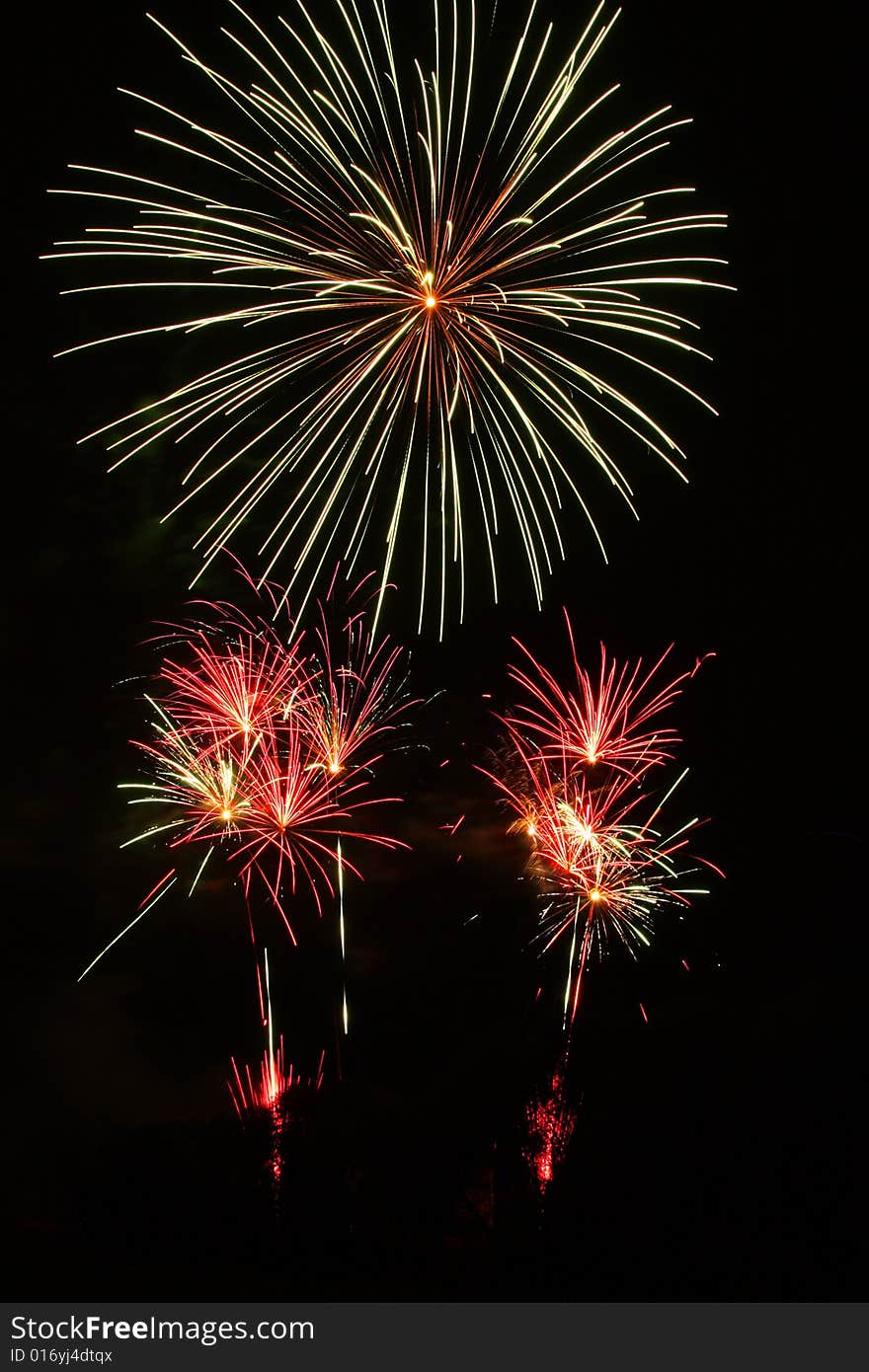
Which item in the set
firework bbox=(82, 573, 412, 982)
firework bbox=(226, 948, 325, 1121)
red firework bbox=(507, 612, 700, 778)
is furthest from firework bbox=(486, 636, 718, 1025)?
firework bbox=(226, 948, 325, 1121)

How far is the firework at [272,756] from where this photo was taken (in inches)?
384

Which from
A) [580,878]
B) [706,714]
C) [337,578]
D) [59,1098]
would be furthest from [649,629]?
[59,1098]

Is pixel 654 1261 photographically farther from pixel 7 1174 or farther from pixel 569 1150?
pixel 7 1174

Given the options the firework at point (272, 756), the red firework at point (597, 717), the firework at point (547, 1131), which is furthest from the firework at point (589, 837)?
the firework at point (272, 756)

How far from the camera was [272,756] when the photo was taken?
1025 centimetres

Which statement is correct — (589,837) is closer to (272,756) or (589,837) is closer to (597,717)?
(597,717)

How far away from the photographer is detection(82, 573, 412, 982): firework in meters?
9.75

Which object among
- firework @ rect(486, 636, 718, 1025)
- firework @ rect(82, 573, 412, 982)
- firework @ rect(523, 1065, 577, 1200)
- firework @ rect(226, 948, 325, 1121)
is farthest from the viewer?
firework @ rect(82, 573, 412, 982)

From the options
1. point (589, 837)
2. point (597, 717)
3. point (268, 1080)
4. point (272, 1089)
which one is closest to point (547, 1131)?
point (272, 1089)

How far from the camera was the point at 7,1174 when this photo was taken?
7.48 meters

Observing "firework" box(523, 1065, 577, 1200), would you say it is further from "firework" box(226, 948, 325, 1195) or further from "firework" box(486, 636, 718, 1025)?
"firework" box(226, 948, 325, 1195)

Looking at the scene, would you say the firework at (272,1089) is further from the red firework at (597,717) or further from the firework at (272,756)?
the red firework at (597,717)

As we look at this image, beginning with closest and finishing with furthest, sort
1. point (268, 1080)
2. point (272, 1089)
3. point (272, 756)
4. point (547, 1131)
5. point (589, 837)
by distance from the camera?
point (547, 1131) → point (272, 1089) → point (268, 1080) → point (589, 837) → point (272, 756)

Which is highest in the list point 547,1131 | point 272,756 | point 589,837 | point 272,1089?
point 272,756
